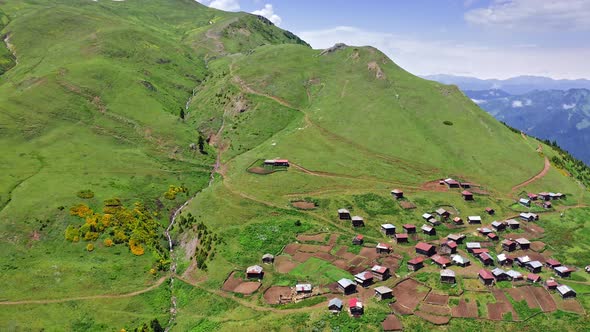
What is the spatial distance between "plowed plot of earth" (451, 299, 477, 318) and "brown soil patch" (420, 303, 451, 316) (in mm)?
1126

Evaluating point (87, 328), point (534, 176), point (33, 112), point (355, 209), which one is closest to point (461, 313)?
point (355, 209)

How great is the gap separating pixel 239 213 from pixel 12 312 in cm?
5405

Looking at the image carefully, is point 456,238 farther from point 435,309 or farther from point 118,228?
point 118,228

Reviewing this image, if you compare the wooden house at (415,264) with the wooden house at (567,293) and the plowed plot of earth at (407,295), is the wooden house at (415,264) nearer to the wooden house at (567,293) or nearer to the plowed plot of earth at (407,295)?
the plowed plot of earth at (407,295)

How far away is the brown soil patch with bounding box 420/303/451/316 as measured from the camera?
75.2 meters

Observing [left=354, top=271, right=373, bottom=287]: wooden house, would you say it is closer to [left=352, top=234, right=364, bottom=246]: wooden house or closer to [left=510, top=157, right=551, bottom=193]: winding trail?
[left=352, top=234, right=364, bottom=246]: wooden house

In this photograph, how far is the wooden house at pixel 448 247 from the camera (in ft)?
314

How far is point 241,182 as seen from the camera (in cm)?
12569

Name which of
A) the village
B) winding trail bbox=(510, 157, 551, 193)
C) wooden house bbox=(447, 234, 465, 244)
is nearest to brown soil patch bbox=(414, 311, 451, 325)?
the village

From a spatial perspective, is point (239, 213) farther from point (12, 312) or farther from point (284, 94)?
point (284, 94)

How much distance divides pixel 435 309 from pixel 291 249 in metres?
35.7

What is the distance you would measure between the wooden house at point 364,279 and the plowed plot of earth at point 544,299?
33.8 metres

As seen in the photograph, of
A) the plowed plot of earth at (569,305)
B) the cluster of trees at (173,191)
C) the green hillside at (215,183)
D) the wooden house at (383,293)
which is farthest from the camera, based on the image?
the cluster of trees at (173,191)

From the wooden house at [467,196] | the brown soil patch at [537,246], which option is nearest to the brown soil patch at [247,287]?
the brown soil patch at [537,246]
